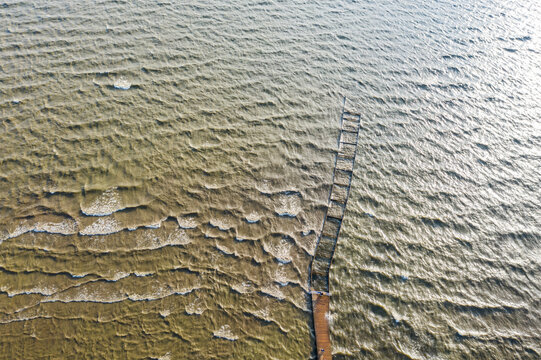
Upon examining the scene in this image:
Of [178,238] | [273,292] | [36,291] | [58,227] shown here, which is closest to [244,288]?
[273,292]

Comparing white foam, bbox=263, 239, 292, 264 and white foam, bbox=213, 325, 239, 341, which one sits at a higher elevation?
white foam, bbox=263, 239, 292, 264

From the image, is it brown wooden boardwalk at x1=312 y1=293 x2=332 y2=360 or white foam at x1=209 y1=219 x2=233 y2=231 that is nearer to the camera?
brown wooden boardwalk at x1=312 y1=293 x2=332 y2=360

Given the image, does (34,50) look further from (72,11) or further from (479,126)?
(479,126)

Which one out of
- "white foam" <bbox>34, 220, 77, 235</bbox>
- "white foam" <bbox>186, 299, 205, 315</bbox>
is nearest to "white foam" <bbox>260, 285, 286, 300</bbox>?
"white foam" <bbox>186, 299, 205, 315</bbox>

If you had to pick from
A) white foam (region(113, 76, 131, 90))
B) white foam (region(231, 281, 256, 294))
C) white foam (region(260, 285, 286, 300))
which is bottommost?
white foam (region(260, 285, 286, 300))

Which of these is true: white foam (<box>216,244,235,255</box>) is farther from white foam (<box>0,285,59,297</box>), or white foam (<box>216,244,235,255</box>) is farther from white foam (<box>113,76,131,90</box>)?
white foam (<box>113,76,131,90</box>)

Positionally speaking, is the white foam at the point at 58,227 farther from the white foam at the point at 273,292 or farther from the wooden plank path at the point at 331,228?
the wooden plank path at the point at 331,228

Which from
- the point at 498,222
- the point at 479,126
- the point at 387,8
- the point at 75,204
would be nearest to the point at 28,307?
the point at 75,204
